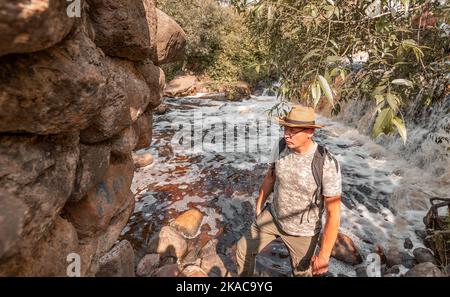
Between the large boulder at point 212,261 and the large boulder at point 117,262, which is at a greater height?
the large boulder at point 117,262

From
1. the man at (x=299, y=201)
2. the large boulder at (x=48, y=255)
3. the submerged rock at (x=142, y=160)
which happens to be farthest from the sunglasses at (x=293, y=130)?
the submerged rock at (x=142, y=160)

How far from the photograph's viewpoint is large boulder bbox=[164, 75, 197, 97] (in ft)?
66.2

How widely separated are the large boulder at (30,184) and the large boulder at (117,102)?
45 centimetres

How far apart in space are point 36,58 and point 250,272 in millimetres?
3482

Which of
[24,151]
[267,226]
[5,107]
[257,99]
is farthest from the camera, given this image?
[257,99]

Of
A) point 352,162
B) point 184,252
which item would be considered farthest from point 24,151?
point 352,162

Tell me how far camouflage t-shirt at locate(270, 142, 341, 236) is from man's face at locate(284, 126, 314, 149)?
160 mm

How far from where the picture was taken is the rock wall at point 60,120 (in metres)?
1.56

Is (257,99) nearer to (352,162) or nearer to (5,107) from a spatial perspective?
(352,162)

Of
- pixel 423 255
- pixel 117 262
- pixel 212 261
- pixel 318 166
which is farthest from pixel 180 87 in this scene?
pixel 318 166

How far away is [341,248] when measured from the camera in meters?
5.29

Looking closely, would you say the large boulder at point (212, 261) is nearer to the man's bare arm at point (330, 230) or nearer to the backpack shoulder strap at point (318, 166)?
the man's bare arm at point (330, 230)

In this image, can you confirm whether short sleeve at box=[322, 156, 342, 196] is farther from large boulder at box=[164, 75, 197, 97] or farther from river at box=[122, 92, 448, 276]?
large boulder at box=[164, 75, 197, 97]

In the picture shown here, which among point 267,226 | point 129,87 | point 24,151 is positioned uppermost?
point 129,87
